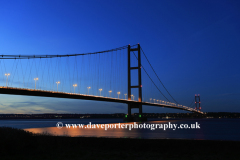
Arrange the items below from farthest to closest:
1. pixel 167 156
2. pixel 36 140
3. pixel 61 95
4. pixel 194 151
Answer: pixel 61 95 < pixel 36 140 < pixel 194 151 < pixel 167 156

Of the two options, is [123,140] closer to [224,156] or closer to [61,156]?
[61,156]

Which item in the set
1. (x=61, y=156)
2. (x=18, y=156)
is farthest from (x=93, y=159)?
(x=18, y=156)

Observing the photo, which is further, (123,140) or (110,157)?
(123,140)

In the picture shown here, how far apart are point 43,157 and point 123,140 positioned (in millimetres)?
5211

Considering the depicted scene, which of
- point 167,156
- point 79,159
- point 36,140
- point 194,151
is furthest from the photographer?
point 36,140

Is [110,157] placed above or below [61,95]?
below

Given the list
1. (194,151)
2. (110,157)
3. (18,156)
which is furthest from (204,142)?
(18,156)

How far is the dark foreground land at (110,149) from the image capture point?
11.5 m

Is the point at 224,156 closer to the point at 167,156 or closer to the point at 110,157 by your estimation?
the point at 167,156

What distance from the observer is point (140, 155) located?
11945 millimetres

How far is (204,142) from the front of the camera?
1368 cm

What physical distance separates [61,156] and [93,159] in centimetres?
168

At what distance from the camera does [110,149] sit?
44.9 ft

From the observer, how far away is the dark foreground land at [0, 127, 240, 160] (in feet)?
37.7
